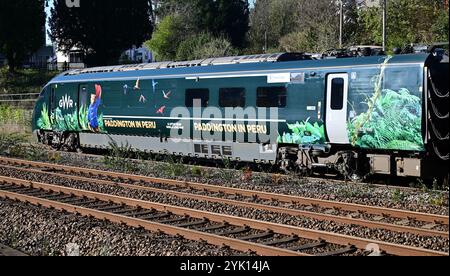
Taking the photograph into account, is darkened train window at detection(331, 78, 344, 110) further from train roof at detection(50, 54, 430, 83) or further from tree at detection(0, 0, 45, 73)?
Result: tree at detection(0, 0, 45, 73)

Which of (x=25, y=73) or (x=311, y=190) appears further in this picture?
(x=25, y=73)

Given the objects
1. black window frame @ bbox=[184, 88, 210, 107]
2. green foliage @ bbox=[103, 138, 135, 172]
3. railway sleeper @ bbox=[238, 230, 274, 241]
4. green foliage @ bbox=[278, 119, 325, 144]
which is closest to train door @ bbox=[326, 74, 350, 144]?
green foliage @ bbox=[278, 119, 325, 144]

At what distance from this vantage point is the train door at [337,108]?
1455 centimetres

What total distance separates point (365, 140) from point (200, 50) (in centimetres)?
3642

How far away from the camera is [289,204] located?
12312 mm

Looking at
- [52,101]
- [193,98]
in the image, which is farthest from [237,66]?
[52,101]

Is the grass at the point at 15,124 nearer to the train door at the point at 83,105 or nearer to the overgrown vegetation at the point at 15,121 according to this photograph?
the overgrown vegetation at the point at 15,121

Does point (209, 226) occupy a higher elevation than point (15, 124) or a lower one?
lower

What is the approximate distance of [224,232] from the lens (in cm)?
984

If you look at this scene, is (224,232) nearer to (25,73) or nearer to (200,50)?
(200,50)

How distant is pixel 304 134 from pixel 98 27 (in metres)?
43.7

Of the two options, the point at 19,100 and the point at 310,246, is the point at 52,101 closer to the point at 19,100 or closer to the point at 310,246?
the point at 310,246

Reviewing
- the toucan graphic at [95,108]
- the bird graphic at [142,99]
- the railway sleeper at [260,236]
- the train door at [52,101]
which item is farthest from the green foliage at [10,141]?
the railway sleeper at [260,236]
